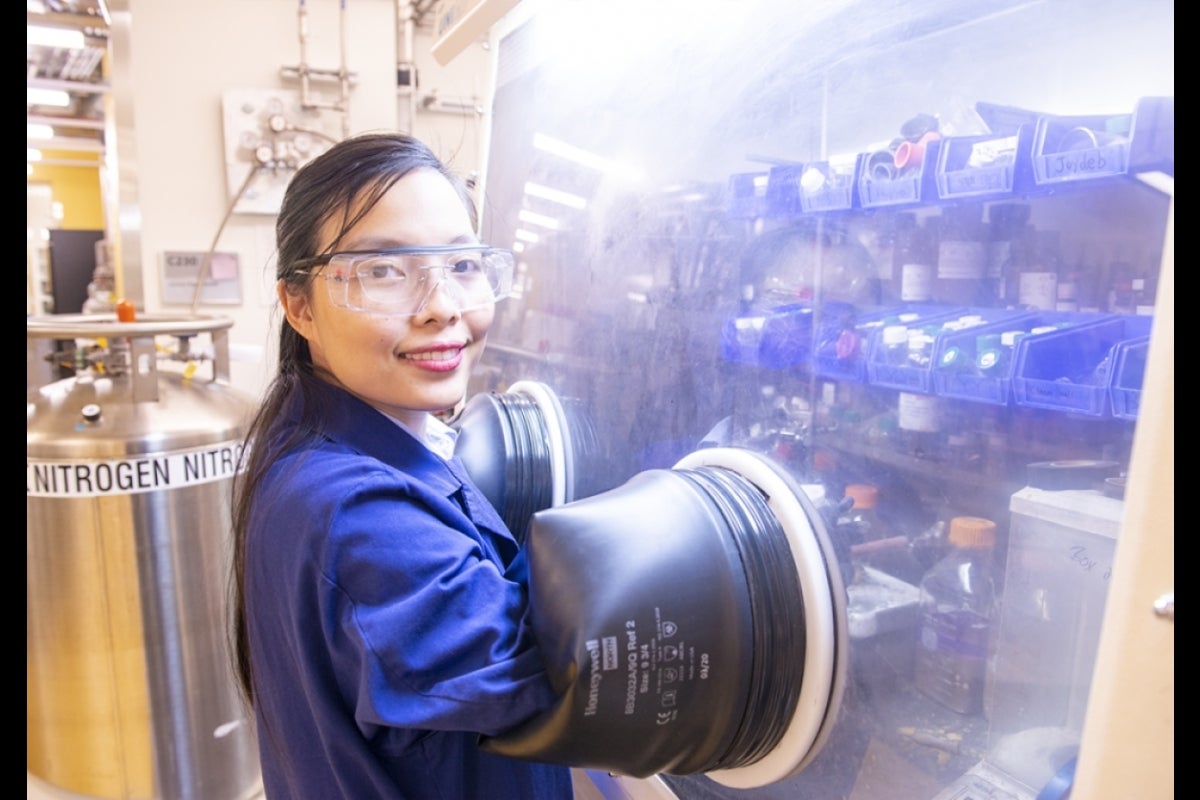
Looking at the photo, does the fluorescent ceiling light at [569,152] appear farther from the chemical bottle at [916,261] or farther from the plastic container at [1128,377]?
the plastic container at [1128,377]

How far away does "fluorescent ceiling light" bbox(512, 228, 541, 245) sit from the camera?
4.87 feet

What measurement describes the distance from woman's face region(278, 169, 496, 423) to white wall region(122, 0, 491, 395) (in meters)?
2.66

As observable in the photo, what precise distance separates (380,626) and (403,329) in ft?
1.00

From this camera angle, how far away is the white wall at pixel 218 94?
3424mm

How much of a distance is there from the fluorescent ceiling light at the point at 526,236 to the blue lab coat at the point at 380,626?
0.70 metres

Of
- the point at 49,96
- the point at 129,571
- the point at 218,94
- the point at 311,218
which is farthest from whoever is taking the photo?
the point at 49,96

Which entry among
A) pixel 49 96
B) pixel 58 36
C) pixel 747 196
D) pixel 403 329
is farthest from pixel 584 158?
pixel 49 96

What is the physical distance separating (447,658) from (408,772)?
20 cm

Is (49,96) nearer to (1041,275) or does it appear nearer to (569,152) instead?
(569,152)

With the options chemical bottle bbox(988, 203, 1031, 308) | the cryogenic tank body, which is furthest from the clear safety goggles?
the cryogenic tank body

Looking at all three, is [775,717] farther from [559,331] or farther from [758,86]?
[559,331]

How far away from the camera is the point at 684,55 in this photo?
3.35 ft

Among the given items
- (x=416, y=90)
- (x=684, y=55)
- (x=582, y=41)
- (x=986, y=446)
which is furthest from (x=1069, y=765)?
(x=416, y=90)

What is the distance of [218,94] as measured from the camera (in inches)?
138
